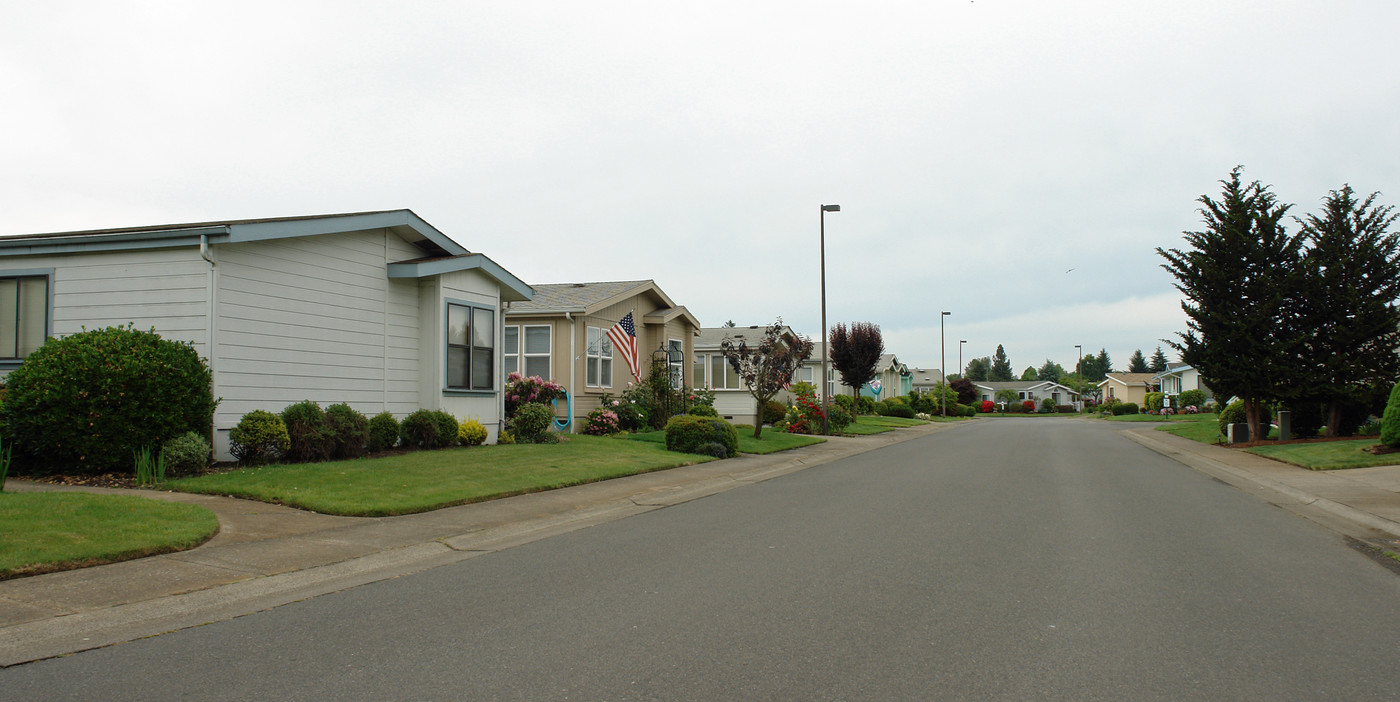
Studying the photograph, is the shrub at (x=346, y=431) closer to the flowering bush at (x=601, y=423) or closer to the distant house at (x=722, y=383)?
the flowering bush at (x=601, y=423)

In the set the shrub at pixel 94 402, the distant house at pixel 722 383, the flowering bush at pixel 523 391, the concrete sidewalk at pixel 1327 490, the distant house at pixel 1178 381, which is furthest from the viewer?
the distant house at pixel 1178 381

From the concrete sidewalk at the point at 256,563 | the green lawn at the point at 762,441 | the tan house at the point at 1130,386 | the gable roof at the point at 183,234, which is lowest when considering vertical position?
the concrete sidewalk at the point at 256,563

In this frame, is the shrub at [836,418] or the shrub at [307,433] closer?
the shrub at [307,433]

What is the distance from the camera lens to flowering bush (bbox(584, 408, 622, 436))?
954 inches

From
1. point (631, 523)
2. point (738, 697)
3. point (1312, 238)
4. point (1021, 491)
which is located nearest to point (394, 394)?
Result: point (631, 523)

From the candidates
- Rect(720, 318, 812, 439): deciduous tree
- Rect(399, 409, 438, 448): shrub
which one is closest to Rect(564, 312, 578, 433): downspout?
Rect(720, 318, 812, 439): deciduous tree

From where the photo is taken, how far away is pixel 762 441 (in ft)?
80.5

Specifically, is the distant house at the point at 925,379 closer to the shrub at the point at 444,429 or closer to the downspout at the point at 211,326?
the shrub at the point at 444,429

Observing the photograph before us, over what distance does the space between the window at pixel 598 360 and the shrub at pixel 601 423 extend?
1.56 m

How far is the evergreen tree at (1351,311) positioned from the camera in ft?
73.8

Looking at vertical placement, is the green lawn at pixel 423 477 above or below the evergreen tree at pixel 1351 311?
below

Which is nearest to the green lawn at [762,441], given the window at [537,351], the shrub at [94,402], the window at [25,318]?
the window at [537,351]

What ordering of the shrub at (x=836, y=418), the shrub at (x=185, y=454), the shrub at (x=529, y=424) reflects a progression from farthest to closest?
the shrub at (x=836, y=418), the shrub at (x=529, y=424), the shrub at (x=185, y=454)

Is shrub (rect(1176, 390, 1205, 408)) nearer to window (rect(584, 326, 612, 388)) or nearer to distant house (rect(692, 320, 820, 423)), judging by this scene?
distant house (rect(692, 320, 820, 423))
